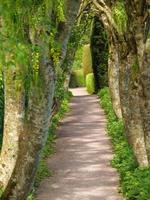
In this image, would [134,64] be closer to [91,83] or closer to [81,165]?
[81,165]

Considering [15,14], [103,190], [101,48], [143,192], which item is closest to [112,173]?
[103,190]

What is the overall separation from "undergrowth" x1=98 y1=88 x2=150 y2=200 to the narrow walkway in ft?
0.83

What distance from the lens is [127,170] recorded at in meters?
14.2

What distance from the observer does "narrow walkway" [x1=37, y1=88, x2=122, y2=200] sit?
42.9ft

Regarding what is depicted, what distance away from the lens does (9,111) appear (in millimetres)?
11180

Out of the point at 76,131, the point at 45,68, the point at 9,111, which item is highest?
the point at 45,68

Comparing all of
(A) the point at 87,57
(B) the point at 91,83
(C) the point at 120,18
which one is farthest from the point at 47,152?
(A) the point at 87,57

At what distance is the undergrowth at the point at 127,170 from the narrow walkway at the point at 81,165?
10.0 inches

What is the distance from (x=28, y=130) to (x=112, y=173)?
759 cm

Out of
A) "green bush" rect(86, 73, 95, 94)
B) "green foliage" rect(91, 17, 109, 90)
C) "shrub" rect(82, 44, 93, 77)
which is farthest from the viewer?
"shrub" rect(82, 44, 93, 77)

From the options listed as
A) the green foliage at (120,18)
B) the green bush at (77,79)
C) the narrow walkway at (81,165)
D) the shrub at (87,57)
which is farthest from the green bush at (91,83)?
the green foliage at (120,18)

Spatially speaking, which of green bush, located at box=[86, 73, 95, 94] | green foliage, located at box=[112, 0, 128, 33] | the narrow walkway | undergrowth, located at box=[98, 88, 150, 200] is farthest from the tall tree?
green bush, located at box=[86, 73, 95, 94]

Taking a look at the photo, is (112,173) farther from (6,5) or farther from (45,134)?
(6,5)

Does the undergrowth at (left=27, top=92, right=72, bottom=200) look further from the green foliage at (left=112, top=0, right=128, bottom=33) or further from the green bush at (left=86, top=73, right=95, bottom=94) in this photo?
the green bush at (left=86, top=73, right=95, bottom=94)
